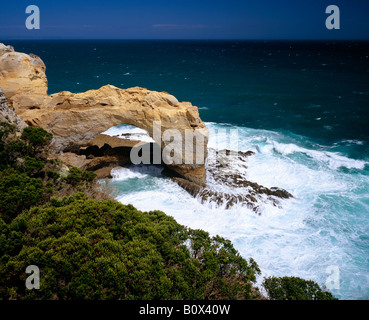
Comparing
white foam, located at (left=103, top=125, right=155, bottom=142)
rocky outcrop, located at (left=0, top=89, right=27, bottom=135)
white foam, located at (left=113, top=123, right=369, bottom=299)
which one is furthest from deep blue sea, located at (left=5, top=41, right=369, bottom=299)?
rocky outcrop, located at (left=0, top=89, right=27, bottom=135)

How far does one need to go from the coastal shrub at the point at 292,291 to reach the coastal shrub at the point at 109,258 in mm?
845

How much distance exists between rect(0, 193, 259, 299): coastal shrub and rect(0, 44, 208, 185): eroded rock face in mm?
10239

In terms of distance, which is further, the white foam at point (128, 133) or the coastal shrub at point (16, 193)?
the white foam at point (128, 133)

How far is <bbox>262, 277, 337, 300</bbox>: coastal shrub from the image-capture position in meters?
9.28

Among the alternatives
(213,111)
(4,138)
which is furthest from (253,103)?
(4,138)

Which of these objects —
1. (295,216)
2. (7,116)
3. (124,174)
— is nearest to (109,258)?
(7,116)

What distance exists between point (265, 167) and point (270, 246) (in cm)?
1006

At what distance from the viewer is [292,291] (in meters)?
9.43

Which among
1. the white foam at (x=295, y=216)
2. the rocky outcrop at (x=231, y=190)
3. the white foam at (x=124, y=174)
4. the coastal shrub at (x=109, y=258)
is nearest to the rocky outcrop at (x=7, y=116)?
the white foam at (x=124, y=174)

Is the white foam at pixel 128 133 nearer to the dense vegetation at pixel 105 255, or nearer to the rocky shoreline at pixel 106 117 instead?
the rocky shoreline at pixel 106 117

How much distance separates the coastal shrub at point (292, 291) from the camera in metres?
9.28

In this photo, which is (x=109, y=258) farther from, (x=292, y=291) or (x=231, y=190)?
(x=231, y=190)

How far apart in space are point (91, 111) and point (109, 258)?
47.6 feet

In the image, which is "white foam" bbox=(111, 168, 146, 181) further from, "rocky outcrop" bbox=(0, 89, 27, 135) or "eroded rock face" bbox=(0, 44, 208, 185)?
"rocky outcrop" bbox=(0, 89, 27, 135)
